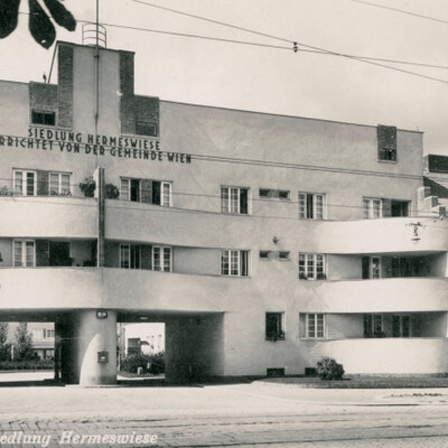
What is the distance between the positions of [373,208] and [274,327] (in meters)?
8.44

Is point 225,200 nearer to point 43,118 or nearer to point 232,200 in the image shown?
point 232,200

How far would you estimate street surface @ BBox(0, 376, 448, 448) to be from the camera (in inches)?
551

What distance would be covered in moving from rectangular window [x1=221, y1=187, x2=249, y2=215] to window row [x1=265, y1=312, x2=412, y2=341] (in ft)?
17.2

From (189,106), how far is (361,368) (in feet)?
49.5

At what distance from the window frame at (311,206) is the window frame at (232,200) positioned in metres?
2.94

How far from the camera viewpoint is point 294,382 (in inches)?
1248

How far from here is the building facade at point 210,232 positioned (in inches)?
1268

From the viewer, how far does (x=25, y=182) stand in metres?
33.6

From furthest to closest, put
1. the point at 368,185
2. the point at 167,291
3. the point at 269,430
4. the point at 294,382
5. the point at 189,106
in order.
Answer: the point at 368,185
the point at 189,106
the point at 167,291
the point at 294,382
the point at 269,430

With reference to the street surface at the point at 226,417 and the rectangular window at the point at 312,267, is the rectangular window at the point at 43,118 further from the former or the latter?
the rectangular window at the point at 312,267

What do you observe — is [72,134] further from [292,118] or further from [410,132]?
[410,132]

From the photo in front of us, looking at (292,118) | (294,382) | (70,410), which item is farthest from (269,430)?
(292,118)

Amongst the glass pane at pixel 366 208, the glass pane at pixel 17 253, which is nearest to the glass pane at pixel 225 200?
the glass pane at pixel 366 208

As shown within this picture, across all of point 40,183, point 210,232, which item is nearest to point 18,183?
point 40,183
